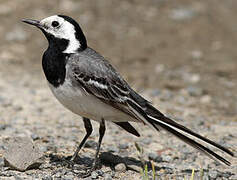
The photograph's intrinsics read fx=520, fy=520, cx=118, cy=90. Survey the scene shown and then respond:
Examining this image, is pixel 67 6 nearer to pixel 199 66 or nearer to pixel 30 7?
pixel 30 7

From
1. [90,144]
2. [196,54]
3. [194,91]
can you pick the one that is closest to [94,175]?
[90,144]

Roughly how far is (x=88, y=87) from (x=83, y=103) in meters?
0.19

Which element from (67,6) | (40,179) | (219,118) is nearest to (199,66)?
(219,118)

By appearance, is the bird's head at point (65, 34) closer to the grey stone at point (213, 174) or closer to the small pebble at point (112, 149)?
the small pebble at point (112, 149)

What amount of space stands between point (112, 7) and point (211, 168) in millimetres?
8483

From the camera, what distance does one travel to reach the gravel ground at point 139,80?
265 inches

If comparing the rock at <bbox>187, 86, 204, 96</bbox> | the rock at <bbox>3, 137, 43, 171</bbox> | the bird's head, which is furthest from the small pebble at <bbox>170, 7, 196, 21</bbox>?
the rock at <bbox>3, 137, 43, 171</bbox>

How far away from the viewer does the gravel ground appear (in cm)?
674

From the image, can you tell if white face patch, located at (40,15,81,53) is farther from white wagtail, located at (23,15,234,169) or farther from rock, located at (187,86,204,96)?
rock, located at (187,86,204,96)

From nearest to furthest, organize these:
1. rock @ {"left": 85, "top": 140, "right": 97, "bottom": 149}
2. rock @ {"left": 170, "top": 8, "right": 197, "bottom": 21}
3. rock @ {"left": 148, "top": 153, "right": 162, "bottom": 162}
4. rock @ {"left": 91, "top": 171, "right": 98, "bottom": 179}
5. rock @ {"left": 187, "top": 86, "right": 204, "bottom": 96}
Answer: rock @ {"left": 91, "top": 171, "right": 98, "bottom": 179}, rock @ {"left": 148, "top": 153, "right": 162, "bottom": 162}, rock @ {"left": 85, "top": 140, "right": 97, "bottom": 149}, rock @ {"left": 187, "top": 86, "right": 204, "bottom": 96}, rock @ {"left": 170, "top": 8, "right": 197, "bottom": 21}

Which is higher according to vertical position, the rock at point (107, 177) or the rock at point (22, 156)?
the rock at point (107, 177)

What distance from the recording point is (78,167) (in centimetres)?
627

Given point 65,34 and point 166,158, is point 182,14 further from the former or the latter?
point 65,34

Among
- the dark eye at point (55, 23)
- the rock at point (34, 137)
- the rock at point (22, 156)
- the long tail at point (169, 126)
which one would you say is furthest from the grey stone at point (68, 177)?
the dark eye at point (55, 23)
